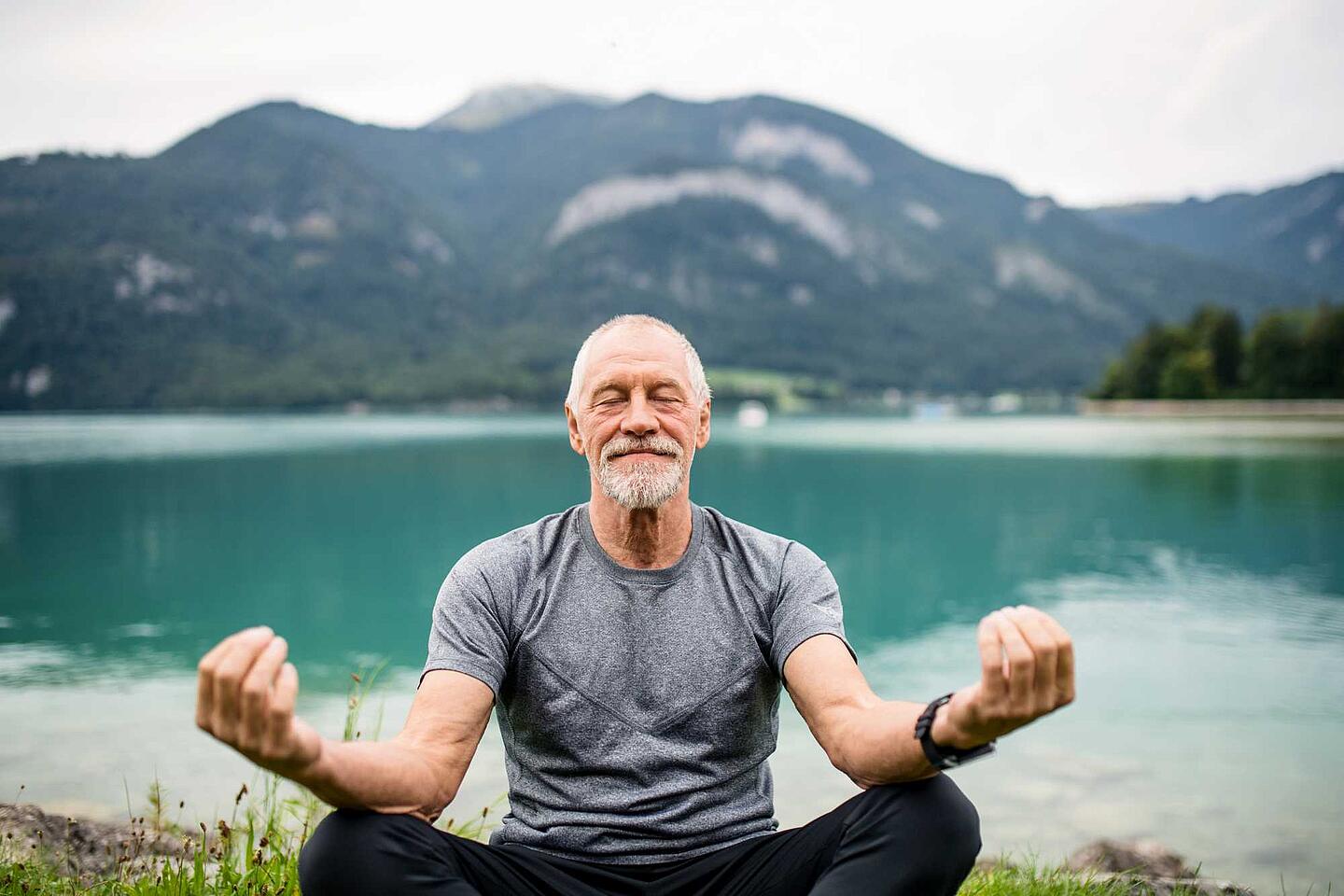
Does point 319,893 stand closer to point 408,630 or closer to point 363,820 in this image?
point 363,820

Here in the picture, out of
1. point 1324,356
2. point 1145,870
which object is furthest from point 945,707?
point 1324,356

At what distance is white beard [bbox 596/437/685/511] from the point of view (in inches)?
110

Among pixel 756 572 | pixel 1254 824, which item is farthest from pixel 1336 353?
pixel 756 572

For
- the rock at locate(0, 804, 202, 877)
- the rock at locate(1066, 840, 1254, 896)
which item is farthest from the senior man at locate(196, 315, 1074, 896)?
the rock at locate(1066, 840, 1254, 896)

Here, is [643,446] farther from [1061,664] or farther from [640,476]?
[1061,664]

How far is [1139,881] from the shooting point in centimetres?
416

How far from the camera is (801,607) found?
8.69 feet

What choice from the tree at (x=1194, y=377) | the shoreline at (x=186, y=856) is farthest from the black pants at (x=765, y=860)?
the tree at (x=1194, y=377)

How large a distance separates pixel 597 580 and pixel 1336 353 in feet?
310

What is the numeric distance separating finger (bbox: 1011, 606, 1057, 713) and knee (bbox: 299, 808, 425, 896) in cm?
137

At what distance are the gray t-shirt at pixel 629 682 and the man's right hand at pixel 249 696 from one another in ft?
2.12

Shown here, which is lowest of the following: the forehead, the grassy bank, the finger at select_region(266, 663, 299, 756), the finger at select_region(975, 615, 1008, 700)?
the grassy bank

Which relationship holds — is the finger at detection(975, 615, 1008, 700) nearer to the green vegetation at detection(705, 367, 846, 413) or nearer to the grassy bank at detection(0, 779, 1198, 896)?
the grassy bank at detection(0, 779, 1198, 896)

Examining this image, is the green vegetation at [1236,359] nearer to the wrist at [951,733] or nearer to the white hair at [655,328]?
the white hair at [655,328]
